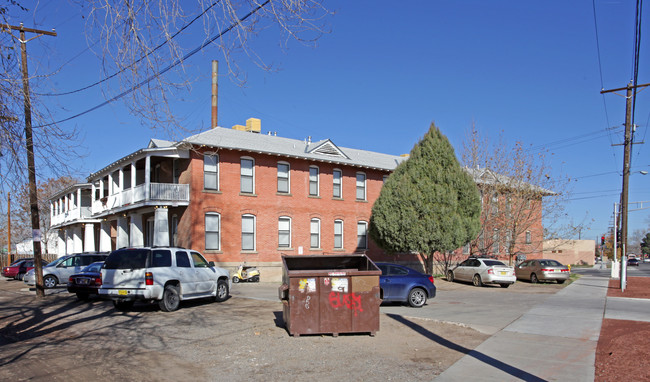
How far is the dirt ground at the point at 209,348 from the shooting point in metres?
7.86

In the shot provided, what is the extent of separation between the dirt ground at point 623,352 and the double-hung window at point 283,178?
2169cm

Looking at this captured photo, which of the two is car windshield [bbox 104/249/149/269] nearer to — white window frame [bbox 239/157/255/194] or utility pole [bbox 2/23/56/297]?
utility pole [bbox 2/23/56/297]

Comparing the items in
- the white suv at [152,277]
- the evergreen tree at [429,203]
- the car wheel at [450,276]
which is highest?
the evergreen tree at [429,203]

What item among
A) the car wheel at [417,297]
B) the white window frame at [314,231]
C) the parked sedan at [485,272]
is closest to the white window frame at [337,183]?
the white window frame at [314,231]

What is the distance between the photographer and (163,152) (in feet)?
91.9

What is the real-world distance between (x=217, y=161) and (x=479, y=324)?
1992 centimetres

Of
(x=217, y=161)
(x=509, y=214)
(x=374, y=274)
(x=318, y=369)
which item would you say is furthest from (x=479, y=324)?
(x=509, y=214)

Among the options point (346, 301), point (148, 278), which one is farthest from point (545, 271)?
point (148, 278)

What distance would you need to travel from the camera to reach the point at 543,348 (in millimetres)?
9906

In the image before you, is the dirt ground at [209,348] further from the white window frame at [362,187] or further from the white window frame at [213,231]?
the white window frame at [362,187]

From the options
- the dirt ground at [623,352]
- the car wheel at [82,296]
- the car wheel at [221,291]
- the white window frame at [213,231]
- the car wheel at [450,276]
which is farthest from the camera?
the car wheel at [450,276]

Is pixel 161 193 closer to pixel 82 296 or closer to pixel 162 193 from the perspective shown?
pixel 162 193

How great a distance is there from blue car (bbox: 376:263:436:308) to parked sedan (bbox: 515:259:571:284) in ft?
50.2

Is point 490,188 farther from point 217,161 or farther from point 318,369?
point 318,369
